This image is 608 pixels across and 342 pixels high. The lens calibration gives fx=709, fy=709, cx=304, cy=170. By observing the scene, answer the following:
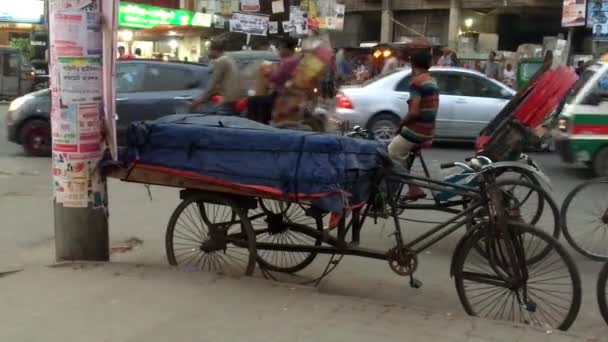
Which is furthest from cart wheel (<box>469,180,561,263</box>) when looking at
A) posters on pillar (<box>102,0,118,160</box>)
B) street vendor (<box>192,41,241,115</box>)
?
street vendor (<box>192,41,241,115</box>)

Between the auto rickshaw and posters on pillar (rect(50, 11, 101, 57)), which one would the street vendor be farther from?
the auto rickshaw

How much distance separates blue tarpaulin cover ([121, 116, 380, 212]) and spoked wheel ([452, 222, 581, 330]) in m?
0.87

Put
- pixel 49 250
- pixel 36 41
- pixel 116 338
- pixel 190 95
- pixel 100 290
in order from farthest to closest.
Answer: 1. pixel 36 41
2. pixel 190 95
3. pixel 49 250
4. pixel 100 290
5. pixel 116 338

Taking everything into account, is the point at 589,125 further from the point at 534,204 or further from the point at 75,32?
the point at 75,32

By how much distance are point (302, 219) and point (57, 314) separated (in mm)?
2327

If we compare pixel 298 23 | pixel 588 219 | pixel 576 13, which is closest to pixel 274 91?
pixel 588 219

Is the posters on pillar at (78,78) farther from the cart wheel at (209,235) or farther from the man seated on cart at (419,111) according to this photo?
the man seated on cart at (419,111)

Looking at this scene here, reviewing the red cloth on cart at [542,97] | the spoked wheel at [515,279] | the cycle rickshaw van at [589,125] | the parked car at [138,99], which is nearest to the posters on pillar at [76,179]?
the spoked wheel at [515,279]

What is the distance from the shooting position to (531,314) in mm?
4562

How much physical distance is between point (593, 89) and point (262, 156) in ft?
23.1

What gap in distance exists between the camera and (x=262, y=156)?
4.87 metres

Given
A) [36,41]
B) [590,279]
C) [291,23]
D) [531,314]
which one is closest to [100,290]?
[531,314]

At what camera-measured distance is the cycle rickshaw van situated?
10109 millimetres

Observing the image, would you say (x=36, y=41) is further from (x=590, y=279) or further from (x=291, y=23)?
(x=590, y=279)
